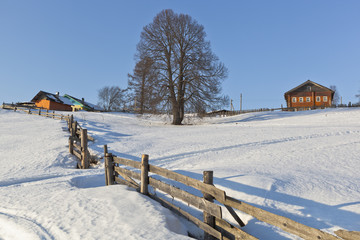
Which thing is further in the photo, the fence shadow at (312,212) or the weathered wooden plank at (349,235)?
the fence shadow at (312,212)

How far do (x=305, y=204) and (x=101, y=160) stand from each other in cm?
871

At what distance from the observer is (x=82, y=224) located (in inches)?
156

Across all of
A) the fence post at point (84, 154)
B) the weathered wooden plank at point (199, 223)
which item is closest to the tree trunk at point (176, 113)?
the fence post at point (84, 154)

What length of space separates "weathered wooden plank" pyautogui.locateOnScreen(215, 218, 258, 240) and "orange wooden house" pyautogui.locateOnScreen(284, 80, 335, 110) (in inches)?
1690

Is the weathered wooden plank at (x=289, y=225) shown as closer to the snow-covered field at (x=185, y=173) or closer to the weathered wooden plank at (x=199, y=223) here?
the weathered wooden plank at (x=199, y=223)

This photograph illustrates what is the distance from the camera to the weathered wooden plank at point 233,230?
142 inches

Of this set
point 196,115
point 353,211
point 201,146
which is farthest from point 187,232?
point 196,115

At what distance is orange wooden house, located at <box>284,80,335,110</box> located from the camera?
4175cm

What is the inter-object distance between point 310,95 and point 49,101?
51.3 meters

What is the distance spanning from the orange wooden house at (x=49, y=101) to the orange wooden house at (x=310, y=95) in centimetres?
4687

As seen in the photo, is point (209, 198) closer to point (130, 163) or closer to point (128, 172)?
point (130, 163)

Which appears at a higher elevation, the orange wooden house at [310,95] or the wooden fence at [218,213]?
the orange wooden house at [310,95]

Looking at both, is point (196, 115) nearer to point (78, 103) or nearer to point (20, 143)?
point (20, 143)

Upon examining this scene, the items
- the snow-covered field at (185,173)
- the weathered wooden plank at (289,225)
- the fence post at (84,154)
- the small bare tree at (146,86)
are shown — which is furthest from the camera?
the small bare tree at (146,86)
